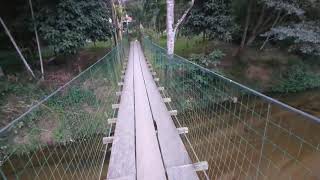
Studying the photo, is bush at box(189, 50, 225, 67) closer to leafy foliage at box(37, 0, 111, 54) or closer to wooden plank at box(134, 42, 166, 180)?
leafy foliage at box(37, 0, 111, 54)

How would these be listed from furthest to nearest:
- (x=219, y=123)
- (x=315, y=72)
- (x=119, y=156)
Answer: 1. (x=315, y=72)
2. (x=219, y=123)
3. (x=119, y=156)

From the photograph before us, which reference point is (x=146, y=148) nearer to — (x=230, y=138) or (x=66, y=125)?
(x=230, y=138)

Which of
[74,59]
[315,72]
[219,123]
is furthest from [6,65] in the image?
[315,72]

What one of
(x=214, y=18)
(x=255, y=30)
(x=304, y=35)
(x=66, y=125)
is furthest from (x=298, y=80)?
(x=66, y=125)

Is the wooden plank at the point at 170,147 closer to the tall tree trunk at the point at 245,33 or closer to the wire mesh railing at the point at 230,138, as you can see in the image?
the wire mesh railing at the point at 230,138

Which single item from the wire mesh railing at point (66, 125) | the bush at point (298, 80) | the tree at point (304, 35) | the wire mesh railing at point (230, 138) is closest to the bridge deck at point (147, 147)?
the wire mesh railing at point (230, 138)

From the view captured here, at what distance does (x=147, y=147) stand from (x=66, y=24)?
4945 millimetres

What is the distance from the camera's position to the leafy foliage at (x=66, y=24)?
598cm

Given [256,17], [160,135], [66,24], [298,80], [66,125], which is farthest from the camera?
[256,17]

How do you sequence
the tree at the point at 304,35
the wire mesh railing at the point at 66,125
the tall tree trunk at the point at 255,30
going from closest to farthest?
the wire mesh railing at the point at 66,125, the tree at the point at 304,35, the tall tree trunk at the point at 255,30

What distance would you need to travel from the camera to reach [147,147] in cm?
208

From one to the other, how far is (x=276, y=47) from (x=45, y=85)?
253 inches

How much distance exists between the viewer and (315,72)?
25.6 feet

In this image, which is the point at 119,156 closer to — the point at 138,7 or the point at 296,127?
the point at 296,127
